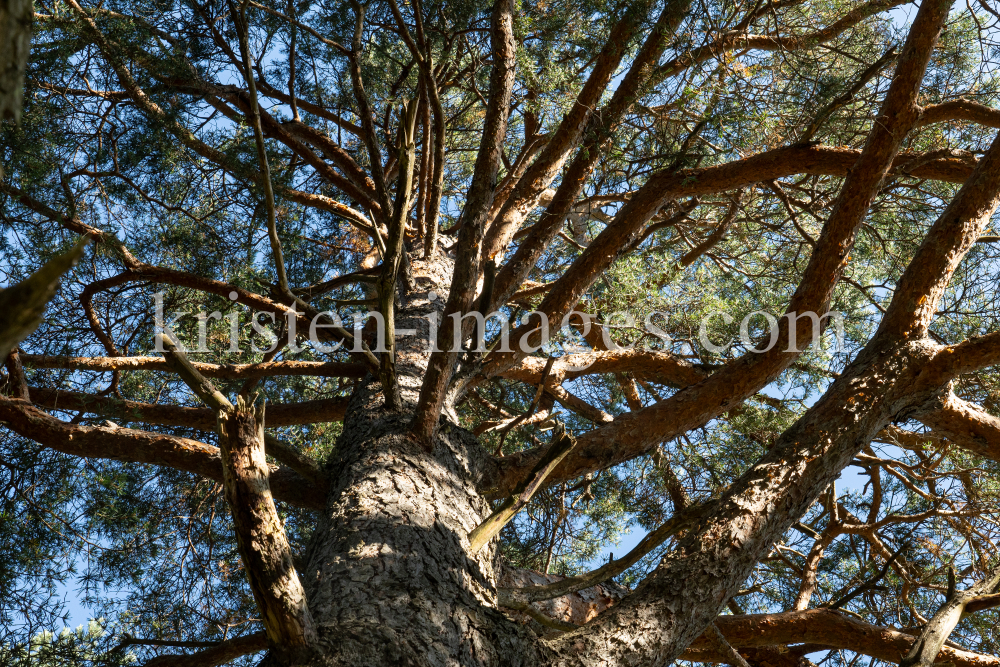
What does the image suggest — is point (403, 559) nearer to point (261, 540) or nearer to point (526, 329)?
point (261, 540)

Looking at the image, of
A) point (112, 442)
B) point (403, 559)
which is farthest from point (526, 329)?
point (112, 442)

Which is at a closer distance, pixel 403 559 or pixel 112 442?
pixel 403 559

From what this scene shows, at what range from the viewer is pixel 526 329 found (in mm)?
2857

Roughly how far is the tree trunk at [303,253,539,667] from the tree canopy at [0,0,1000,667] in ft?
0.07

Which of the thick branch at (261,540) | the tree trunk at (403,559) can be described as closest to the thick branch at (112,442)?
the tree trunk at (403,559)

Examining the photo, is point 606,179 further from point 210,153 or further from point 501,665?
point 501,665

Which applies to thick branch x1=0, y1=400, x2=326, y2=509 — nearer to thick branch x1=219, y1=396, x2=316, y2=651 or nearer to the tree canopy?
the tree canopy

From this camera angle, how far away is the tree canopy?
1.95m

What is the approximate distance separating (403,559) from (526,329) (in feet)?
4.05

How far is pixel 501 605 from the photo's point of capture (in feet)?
6.21

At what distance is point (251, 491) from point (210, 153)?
2547mm

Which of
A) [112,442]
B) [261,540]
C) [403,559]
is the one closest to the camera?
[261,540]

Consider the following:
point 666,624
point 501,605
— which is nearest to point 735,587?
point 666,624

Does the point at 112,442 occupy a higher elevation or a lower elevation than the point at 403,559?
higher
